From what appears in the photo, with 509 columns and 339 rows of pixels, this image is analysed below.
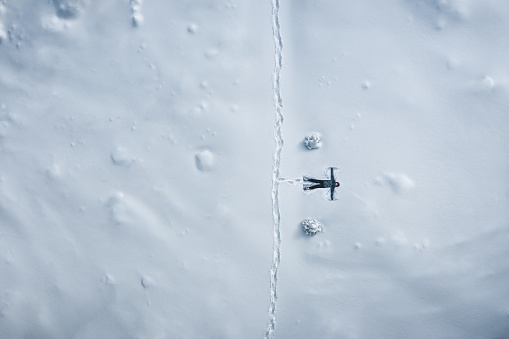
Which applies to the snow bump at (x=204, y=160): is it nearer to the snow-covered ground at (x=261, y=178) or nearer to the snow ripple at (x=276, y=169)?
the snow-covered ground at (x=261, y=178)

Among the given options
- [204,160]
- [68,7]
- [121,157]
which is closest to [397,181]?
[204,160]

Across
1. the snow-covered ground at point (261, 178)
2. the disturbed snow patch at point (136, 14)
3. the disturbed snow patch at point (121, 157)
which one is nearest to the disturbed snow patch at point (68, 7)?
the snow-covered ground at point (261, 178)

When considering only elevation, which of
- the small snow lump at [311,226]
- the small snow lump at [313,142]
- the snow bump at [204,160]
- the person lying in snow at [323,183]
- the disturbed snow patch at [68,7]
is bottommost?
the small snow lump at [311,226]

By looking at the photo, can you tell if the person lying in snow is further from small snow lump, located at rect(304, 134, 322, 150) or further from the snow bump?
the snow bump

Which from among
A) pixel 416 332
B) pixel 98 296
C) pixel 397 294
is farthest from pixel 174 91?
pixel 416 332

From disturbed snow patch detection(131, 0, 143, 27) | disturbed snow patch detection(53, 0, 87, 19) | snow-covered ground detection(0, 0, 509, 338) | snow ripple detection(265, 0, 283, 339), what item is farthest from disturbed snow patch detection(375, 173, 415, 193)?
disturbed snow patch detection(53, 0, 87, 19)
